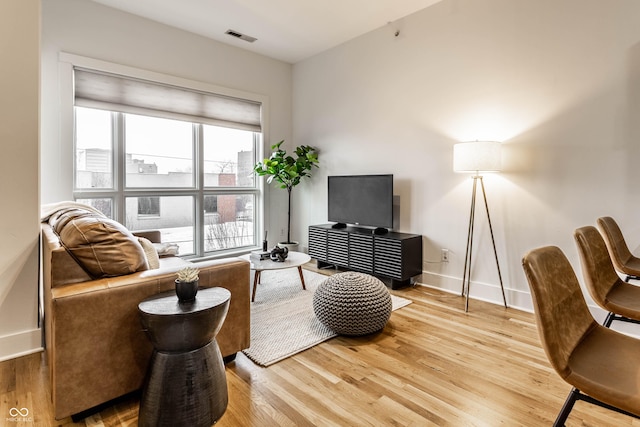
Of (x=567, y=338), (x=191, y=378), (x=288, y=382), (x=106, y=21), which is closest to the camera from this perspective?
(x=567, y=338)

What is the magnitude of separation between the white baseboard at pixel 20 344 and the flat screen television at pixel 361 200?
309 centimetres

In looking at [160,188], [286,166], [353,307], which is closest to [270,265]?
[353,307]

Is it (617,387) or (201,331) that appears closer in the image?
(617,387)

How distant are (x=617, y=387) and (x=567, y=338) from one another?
17cm

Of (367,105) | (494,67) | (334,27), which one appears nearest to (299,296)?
(367,105)

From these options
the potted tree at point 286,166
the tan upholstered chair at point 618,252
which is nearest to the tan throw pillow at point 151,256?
the potted tree at point 286,166

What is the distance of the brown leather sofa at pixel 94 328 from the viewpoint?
151 centimetres

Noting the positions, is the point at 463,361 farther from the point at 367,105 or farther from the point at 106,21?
the point at 106,21

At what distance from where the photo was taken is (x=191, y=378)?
154 centimetres

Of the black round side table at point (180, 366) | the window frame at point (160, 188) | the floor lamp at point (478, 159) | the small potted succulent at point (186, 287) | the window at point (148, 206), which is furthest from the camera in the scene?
the window at point (148, 206)

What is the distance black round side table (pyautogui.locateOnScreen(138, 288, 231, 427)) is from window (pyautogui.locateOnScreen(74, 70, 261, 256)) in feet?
9.16

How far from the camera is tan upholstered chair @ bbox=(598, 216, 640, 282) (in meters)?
1.87

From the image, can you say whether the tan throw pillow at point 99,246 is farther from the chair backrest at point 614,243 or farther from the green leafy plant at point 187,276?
the chair backrest at point 614,243

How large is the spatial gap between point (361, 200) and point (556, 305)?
10.1ft
